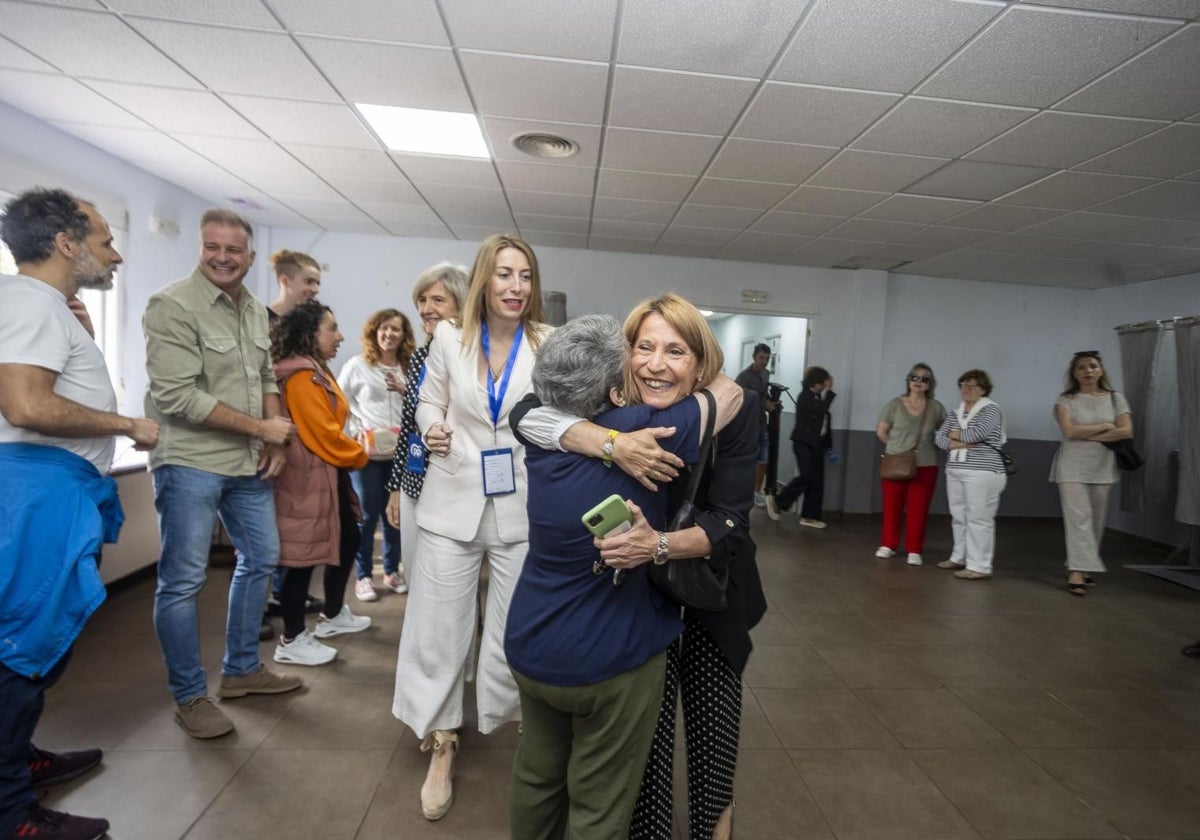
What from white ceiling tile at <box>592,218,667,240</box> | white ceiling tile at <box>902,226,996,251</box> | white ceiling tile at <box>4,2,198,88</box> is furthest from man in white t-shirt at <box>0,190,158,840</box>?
white ceiling tile at <box>902,226,996,251</box>

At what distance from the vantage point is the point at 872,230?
518 cm

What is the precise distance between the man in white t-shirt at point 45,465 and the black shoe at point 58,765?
32 centimetres

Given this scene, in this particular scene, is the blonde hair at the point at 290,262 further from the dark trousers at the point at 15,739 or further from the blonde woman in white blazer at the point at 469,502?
the dark trousers at the point at 15,739

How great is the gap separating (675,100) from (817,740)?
9.56 ft

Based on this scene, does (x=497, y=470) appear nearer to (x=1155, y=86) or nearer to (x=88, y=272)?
(x=88, y=272)

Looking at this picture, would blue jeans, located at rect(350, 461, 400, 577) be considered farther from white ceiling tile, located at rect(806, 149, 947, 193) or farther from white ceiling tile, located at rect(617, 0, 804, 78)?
white ceiling tile, located at rect(806, 149, 947, 193)

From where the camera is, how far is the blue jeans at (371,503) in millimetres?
3461

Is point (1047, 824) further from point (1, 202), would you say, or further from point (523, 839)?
point (1, 202)

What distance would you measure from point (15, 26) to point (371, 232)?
12.7ft

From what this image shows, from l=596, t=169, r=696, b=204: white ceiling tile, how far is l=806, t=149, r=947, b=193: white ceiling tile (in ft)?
2.96

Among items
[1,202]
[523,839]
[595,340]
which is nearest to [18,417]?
[595,340]

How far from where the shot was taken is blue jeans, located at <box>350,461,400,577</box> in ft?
11.4

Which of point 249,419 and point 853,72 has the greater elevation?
point 853,72

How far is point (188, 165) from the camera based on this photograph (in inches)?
174
